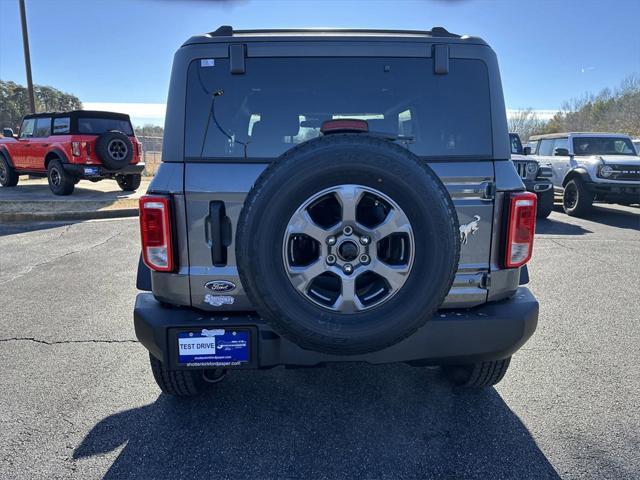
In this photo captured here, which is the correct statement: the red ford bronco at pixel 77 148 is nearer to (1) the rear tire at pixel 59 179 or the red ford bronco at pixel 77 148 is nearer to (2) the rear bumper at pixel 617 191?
(1) the rear tire at pixel 59 179

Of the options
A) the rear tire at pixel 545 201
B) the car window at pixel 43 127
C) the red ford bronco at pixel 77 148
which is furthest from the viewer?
the car window at pixel 43 127

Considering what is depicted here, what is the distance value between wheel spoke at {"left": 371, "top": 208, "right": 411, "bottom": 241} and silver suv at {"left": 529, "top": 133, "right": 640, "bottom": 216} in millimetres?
9934

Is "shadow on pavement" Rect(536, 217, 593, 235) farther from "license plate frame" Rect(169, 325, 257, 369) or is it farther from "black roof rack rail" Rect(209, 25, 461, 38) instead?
"license plate frame" Rect(169, 325, 257, 369)

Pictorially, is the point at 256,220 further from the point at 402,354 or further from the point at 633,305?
the point at 633,305

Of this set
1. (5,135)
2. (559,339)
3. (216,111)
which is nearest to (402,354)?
(216,111)

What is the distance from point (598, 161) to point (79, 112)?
40.2ft

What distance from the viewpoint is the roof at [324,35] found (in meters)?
2.23

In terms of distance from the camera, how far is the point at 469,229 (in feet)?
7.34

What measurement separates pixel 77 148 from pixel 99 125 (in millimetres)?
1030

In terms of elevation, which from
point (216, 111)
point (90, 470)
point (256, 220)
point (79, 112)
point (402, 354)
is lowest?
point (90, 470)

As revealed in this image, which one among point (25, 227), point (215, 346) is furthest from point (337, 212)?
point (25, 227)

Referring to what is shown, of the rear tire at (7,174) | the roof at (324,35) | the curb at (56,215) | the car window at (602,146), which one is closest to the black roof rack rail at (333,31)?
the roof at (324,35)

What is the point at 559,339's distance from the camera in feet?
12.1

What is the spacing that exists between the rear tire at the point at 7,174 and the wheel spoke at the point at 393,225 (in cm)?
1504
